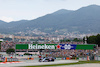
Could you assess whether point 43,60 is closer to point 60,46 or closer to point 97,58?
point 60,46

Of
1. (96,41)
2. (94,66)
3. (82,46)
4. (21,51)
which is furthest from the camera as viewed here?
(96,41)

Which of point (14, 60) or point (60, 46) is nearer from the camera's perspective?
point (14, 60)

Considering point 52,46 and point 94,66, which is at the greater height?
point 52,46

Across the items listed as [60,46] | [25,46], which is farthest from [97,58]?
[25,46]

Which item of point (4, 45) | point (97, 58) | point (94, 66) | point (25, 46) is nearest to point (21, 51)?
point (4, 45)

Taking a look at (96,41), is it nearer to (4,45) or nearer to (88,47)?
(4,45)

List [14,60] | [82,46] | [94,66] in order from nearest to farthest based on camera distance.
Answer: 1. [94,66]
2. [14,60]
3. [82,46]

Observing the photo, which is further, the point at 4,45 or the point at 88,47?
the point at 4,45

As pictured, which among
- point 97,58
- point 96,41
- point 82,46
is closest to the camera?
point 97,58

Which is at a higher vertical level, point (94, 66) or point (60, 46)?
point (60, 46)
